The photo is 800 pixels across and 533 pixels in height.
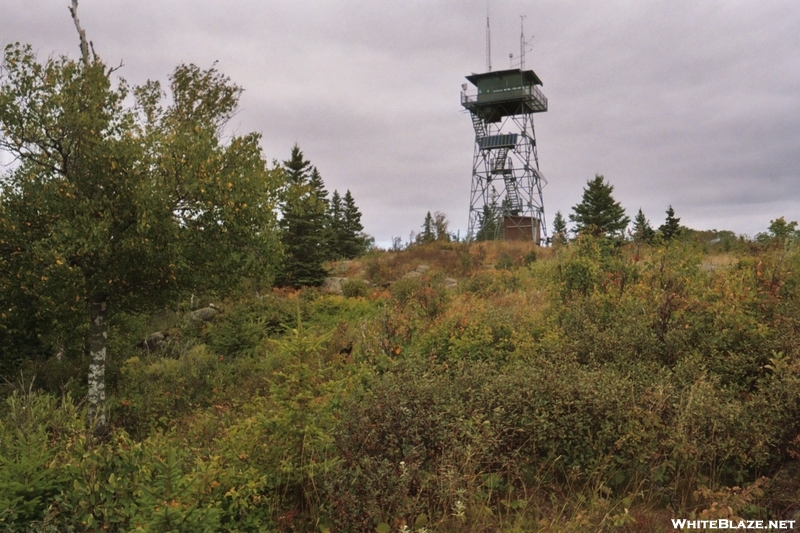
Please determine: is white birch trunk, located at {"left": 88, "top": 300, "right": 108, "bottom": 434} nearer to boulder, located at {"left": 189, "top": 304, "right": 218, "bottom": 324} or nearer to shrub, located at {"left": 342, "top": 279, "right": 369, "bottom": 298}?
boulder, located at {"left": 189, "top": 304, "right": 218, "bottom": 324}

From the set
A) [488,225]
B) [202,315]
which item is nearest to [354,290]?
[202,315]

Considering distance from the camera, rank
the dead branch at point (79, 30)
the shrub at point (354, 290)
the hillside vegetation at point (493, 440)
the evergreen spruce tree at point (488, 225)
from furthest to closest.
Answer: the evergreen spruce tree at point (488, 225) < the shrub at point (354, 290) < the dead branch at point (79, 30) < the hillside vegetation at point (493, 440)

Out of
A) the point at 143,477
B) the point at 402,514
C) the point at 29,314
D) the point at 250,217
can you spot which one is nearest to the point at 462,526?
the point at 402,514

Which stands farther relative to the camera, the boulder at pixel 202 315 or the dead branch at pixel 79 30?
the boulder at pixel 202 315

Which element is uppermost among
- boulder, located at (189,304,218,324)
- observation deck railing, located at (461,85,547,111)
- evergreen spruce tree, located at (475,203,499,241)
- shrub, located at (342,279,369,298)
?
observation deck railing, located at (461,85,547,111)

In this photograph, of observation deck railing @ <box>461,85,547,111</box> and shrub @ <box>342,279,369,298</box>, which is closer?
shrub @ <box>342,279,369,298</box>

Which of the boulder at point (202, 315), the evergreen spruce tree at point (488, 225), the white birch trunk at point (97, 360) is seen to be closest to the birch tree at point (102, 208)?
the white birch trunk at point (97, 360)

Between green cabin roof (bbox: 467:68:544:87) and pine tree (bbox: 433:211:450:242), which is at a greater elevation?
green cabin roof (bbox: 467:68:544:87)

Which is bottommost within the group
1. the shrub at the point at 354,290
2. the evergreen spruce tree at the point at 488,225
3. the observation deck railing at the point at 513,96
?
the shrub at the point at 354,290

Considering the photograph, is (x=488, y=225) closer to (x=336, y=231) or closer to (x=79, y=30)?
(x=336, y=231)

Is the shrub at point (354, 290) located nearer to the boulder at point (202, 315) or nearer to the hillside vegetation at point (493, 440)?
the boulder at point (202, 315)

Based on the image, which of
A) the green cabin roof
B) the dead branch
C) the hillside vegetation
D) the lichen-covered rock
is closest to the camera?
the hillside vegetation

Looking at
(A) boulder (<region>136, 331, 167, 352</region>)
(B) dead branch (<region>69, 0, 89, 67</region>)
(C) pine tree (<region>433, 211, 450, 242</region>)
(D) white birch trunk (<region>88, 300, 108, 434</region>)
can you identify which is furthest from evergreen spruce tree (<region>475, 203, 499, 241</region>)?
(D) white birch trunk (<region>88, 300, 108, 434</region>)

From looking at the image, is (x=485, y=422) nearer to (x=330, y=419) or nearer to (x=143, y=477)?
(x=330, y=419)
